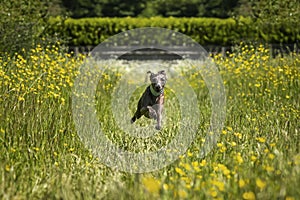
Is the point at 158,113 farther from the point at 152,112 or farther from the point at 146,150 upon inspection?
the point at 146,150

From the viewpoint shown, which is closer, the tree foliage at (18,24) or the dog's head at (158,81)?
the dog's head at (158,81)

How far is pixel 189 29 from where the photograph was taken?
49.7ft

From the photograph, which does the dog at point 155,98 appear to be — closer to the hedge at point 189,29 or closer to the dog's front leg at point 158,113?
the dog's front leg at point 158,113

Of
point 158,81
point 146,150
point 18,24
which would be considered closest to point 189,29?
point 18,24

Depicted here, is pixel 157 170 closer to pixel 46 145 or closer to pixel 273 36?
pixel 46 145

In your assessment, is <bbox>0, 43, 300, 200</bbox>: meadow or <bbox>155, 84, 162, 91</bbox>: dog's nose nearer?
<bbox>0, 43, 300, 200</bbox>: meadow

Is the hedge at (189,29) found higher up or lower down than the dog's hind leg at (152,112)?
higher up

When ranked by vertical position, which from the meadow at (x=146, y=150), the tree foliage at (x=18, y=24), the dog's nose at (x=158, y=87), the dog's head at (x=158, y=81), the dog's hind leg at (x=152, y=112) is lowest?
the meadow at (x=146, y=150)

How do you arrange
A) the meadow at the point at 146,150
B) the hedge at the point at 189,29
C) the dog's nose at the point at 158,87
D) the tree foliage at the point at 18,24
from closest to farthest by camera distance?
the meadow at the point at 146,150 < the dog's nose at the point at 158,87 < the tree foliage at the point at 18,24 < the hedge at the point at 189,29

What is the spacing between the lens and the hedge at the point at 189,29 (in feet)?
47.5

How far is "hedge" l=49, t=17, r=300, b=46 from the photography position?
14484 millimetres

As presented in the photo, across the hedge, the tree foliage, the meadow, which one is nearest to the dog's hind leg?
the meadow

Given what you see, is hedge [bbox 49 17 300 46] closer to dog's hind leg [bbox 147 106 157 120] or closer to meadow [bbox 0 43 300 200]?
meadow [bbox 0 43 300 200]

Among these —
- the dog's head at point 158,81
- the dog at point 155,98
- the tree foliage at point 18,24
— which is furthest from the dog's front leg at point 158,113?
the tree foliage at point 18,24
